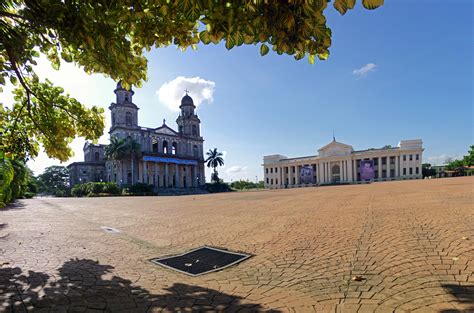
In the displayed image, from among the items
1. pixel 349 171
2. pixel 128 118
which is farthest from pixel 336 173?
pixel 128 118

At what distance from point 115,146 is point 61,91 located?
47.4 meters

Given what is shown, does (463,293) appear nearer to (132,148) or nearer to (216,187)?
(132,148)

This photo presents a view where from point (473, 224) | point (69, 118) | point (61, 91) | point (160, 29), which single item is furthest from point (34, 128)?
point (473, 224)

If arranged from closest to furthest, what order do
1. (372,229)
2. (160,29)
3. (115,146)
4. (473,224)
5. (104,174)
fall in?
(160,29)
(473,224)
(372,229)
(115,146)
(104,174)

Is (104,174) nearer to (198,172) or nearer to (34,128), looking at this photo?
(198,172)

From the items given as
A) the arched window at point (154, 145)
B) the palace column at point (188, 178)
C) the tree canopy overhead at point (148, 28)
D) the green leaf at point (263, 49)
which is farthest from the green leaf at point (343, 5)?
the palace column at point (188, 178)

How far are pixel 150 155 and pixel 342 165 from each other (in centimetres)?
5546

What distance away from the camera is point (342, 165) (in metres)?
79.1

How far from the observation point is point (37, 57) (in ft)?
15.3

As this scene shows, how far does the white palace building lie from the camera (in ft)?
236

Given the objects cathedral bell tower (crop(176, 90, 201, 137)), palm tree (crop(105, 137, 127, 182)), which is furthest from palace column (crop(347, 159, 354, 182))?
palm tree (crop(105, 137, 127, 182))

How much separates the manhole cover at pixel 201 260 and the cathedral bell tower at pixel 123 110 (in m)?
54.6

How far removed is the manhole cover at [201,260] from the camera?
4.16 metres

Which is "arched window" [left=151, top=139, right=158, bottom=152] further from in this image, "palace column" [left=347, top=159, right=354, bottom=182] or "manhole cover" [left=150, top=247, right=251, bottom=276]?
"manhole cover" [left=150, top=247, right=251, bottom=276]
